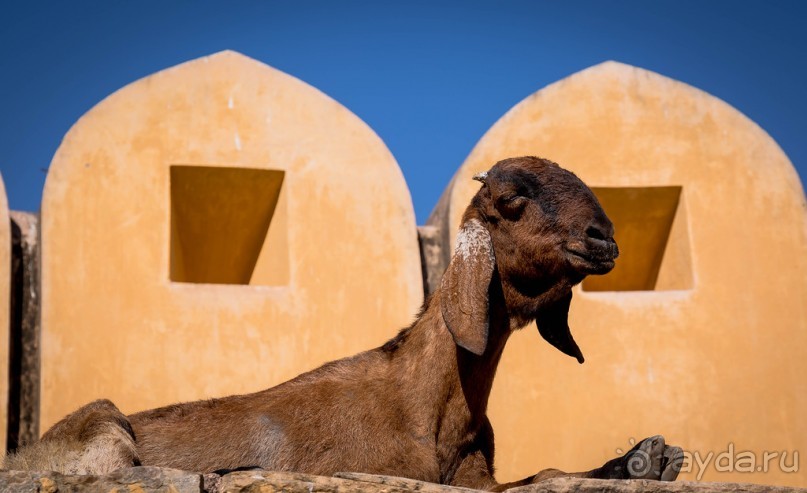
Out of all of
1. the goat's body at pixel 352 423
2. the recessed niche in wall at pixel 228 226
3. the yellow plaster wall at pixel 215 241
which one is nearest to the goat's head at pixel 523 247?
the goat's body at pixel 352 423

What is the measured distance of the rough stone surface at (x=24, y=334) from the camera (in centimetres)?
1105

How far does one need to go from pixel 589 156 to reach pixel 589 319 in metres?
1.59

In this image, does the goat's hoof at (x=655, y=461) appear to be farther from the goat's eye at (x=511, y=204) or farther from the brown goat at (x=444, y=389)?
the goat's eye at (x=511, y=204)

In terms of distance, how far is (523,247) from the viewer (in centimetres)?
709

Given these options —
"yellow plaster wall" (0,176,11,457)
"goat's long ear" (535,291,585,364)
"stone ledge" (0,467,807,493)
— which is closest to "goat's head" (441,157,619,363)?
"goat's long ear" (535,291,585,364)

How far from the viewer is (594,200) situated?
23.4 ft

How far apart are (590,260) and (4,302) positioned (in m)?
5.88

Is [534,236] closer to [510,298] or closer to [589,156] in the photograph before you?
[510,298]

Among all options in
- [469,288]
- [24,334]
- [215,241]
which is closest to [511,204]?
[469,288]

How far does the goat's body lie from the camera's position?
6.95 metres

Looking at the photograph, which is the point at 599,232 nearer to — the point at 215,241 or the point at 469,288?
the point at 469,288

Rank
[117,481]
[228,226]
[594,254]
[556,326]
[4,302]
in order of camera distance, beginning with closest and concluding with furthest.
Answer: [117,481] < [594,254] < [556,326] < [4,302] < [228,226]

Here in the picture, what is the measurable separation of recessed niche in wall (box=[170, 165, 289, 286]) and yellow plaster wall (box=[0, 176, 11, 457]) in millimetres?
1443

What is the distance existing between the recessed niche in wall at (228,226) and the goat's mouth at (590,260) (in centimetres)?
545
